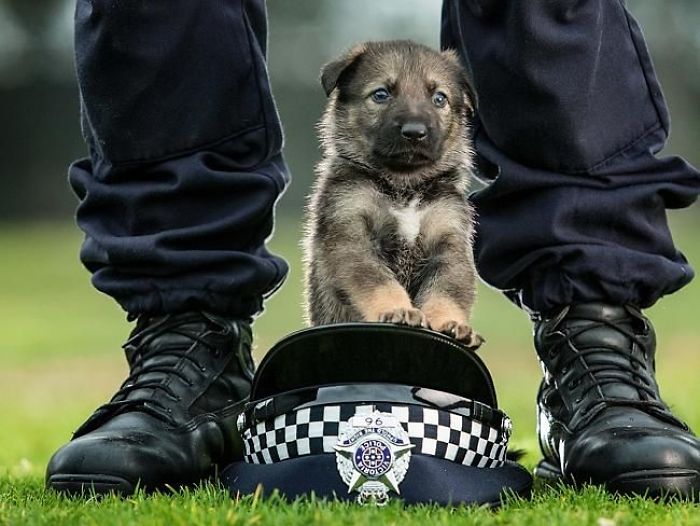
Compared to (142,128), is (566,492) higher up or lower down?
lower down

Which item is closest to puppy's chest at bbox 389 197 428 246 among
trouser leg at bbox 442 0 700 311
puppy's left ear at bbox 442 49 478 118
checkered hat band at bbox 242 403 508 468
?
trouser leg at bbox 442 0 700 311

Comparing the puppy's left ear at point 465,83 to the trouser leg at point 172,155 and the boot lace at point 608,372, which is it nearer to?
the trouser leg at point 172,155

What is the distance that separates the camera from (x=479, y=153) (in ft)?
11.5

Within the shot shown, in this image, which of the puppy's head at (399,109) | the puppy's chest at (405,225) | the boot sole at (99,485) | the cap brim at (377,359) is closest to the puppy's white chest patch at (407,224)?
the puppy's chest at (405,225)

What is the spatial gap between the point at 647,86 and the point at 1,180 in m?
25.7

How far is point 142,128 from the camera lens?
3.34m

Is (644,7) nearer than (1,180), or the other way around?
(1,180)

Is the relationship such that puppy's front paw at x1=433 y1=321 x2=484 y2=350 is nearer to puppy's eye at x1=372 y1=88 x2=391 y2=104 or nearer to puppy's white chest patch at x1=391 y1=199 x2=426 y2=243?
puppy's white chest patch at x1=391 y1=199 x2=426 y2=243

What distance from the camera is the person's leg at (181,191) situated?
10.7 ft

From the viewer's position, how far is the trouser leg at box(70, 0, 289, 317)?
3.28m

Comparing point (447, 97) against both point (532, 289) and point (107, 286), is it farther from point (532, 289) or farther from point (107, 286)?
point (107, 286)

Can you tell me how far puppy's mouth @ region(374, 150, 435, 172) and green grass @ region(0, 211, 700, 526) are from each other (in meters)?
0.99

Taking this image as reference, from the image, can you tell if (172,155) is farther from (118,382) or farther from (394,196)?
(118,382)

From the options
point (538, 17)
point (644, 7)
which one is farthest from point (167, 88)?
point (644, 7)
